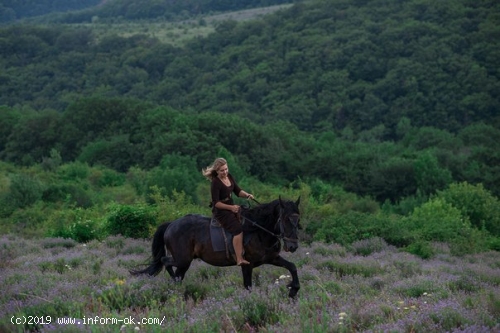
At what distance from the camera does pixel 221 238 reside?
1077 centimetres

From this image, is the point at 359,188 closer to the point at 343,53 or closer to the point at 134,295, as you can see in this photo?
the point at 134,295

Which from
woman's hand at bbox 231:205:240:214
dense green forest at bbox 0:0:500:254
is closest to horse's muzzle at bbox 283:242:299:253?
woman's hand at bbox 231:205:240:214

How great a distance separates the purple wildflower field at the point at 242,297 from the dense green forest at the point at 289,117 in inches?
235

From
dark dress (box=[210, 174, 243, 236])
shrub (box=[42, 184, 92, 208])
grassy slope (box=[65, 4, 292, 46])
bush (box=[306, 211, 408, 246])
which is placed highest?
dark dress (box=[210, 174, 243, 236])

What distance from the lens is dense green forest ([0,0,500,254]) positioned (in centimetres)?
3128

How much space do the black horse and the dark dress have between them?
185mm

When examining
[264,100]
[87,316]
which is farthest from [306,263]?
[264,100]

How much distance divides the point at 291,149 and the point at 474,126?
27.4m

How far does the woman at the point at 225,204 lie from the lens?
34.4ft

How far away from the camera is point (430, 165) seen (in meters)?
52.5

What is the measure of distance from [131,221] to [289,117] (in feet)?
237

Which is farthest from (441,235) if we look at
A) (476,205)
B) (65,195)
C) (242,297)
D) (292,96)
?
(292,96)

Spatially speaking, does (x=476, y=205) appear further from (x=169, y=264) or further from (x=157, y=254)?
(x=169, y=264)

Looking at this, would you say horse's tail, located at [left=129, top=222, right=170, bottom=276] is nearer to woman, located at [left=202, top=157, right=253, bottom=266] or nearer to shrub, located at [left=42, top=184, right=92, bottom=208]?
woman, located at [left=202, top=157, right=253, bottom=266]
